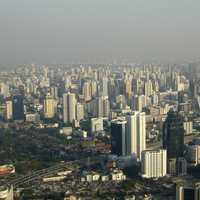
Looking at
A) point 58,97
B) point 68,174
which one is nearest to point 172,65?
point 58,97

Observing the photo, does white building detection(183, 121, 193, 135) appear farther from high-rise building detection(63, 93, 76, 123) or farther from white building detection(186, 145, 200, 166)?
high-rise building detection(63, 93, 76, 123)

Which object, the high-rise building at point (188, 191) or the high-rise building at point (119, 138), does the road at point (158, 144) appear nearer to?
the high-rise building at point (119, 138)

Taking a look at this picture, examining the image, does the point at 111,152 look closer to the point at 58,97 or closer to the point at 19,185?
the point at 19,185

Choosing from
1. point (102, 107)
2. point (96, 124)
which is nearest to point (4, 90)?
point (102, 107)

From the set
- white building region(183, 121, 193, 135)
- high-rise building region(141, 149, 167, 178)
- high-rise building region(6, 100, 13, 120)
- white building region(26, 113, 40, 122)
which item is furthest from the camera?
white building region(26, 113, 40, 122)

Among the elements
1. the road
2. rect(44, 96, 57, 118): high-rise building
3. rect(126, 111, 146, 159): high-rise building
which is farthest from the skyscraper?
rect(44, 96, 57, 118): high-rise building
